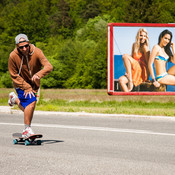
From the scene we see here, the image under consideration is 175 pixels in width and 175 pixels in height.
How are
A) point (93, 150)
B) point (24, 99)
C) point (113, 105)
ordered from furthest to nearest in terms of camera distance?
point (113, 105) < point (24, 99) < point (93, 150)

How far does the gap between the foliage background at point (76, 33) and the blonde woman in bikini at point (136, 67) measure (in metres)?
48.9

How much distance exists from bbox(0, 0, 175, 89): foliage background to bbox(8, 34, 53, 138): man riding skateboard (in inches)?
2513


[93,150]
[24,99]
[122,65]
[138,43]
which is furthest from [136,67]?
[93,150]

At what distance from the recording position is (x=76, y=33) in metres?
106

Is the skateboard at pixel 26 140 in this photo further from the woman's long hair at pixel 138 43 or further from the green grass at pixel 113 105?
the woman's long hair at pixel 138 43

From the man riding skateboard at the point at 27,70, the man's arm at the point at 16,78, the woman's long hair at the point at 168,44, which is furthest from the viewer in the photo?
the woman's long hair at the point at 168,44

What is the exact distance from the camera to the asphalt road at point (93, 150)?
6578 millimetres

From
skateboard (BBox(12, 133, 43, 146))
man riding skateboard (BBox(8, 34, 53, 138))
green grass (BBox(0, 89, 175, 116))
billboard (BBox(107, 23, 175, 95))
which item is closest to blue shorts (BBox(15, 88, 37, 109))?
man riding skateboard (BBox(8, 34, 53, 138))

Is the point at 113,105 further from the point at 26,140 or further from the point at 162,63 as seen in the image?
the point at 26,140

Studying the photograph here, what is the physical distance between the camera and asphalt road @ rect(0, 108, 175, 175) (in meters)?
6.58

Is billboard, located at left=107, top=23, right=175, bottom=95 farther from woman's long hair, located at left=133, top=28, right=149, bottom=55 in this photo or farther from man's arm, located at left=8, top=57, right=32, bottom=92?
man's arm, located at left=8, top=57, right=32, bottom=92

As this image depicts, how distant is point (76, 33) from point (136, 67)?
83382 millimetres

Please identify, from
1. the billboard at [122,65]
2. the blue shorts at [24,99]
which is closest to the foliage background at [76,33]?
the billboard at [122,65]

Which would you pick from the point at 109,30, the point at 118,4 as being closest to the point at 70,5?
the point at 118,4
